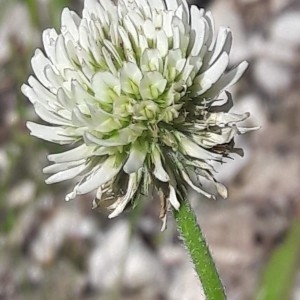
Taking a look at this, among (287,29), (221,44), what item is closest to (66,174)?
(221,44)

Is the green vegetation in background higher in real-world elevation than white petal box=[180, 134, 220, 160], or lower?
lower

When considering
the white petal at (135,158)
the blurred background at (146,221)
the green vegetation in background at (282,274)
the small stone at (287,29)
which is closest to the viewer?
the white petal at (135,158)

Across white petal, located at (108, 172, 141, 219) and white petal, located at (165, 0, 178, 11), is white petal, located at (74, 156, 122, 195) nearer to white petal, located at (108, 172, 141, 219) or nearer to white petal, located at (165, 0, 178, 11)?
white petal, located at (108, 172, 141, 219)

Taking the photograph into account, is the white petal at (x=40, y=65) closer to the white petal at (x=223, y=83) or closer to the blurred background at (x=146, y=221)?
the white petal at (x=223, y=83)

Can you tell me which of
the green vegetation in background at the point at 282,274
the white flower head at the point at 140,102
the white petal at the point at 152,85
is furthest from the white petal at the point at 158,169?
the green vegetation in background at the point at 282,274

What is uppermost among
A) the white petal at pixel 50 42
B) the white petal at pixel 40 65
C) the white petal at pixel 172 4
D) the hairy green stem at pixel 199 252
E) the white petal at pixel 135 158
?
the white petal at pixel 50 42

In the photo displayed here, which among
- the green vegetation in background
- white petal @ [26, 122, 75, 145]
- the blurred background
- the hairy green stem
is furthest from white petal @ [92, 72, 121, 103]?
the blurred background
